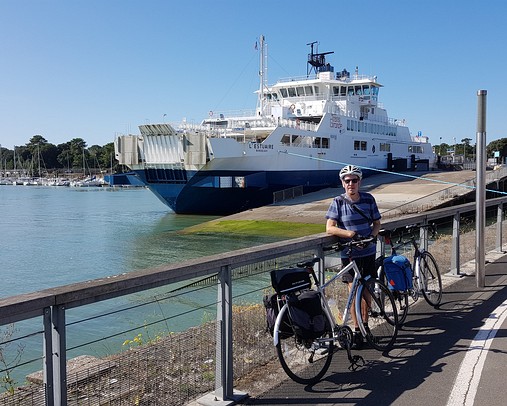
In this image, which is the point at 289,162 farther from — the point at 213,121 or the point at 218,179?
the point at 213,121

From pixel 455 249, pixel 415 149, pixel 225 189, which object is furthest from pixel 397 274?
pixel 415 149

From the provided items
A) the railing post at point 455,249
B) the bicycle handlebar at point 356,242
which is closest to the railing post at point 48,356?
the bicycle handlebar at point 356,242

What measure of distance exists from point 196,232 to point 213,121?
1705 centimetres

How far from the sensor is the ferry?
115 feet

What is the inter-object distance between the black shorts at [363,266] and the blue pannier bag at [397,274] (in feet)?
1.15

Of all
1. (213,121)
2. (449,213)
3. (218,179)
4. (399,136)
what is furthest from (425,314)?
(399,136)

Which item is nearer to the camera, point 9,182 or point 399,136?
point 399,136

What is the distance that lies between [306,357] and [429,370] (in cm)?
112

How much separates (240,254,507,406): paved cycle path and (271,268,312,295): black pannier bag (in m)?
0.82

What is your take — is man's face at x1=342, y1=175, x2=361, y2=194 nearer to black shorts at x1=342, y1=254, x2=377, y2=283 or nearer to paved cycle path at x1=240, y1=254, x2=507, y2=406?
black shorts at x1=342, y1=254, x2=377, y2=283

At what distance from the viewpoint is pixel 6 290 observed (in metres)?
15.5

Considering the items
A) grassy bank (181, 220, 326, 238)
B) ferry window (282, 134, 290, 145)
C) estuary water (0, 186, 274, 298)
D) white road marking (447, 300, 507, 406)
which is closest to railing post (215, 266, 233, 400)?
white road marking (447, 300, 507, 406)

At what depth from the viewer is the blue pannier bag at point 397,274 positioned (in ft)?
18.8

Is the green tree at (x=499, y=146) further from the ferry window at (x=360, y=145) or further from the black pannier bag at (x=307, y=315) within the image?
the black pannier bag at (x=307, y=315)
